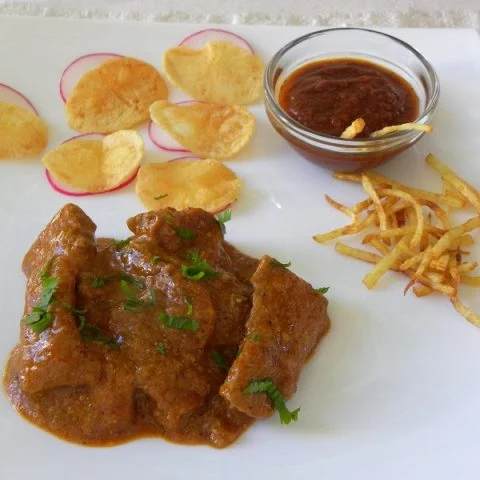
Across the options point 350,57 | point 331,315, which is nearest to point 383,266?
point 331,315

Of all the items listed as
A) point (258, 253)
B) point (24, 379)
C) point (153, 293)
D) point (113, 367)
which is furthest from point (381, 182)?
point (24, 379)

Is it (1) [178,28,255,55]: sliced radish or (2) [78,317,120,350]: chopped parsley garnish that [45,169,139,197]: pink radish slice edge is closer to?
(2) [78,317,120,350]: chopped parsley garnish

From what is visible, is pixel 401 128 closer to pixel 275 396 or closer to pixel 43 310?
pixel 275 396

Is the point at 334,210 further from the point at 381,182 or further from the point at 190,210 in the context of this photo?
the point at 190,210

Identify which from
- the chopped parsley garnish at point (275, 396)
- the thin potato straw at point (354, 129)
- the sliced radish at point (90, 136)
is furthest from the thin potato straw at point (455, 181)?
the sliced radish at point (90, 136)

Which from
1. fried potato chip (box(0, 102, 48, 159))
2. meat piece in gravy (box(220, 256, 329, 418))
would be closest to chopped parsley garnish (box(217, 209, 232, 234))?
meat piece in gravy (box(220, 256, 329, 418))
